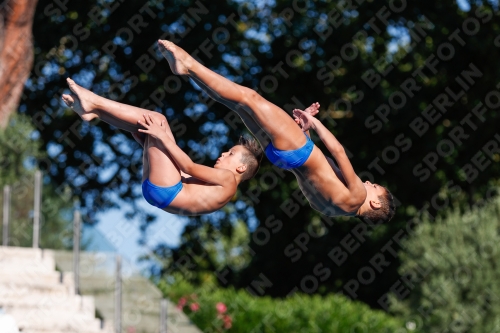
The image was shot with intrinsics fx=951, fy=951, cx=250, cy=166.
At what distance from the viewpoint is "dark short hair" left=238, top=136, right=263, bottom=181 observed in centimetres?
670

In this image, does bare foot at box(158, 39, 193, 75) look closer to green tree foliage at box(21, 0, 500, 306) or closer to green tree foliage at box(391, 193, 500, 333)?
green tree foliage at box(391, 193, 500, 333)

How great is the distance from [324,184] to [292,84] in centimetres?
1356

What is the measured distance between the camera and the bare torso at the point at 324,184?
21.0 ft

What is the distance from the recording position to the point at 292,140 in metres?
6.28

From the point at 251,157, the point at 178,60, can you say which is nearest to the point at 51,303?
the point at 251,157

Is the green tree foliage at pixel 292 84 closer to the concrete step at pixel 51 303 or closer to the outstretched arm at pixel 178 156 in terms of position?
the concrete step at pixel 51 303

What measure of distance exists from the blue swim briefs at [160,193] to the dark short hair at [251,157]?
557 mm

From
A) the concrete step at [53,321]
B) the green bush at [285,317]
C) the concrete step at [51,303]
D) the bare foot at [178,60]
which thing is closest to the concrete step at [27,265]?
the concrete step at [51,303]

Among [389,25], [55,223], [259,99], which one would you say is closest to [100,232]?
[55,223]

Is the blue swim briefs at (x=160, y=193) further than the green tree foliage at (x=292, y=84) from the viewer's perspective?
No

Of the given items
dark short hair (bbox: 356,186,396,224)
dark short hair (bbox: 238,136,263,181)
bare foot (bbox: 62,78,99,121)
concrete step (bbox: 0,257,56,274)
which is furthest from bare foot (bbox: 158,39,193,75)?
concrete step (bbox: 0,257,56,274)

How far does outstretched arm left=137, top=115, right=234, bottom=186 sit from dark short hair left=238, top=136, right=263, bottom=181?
405mm

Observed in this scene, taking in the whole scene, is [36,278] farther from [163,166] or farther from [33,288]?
[163,166]

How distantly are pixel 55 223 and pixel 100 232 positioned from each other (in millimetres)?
682
